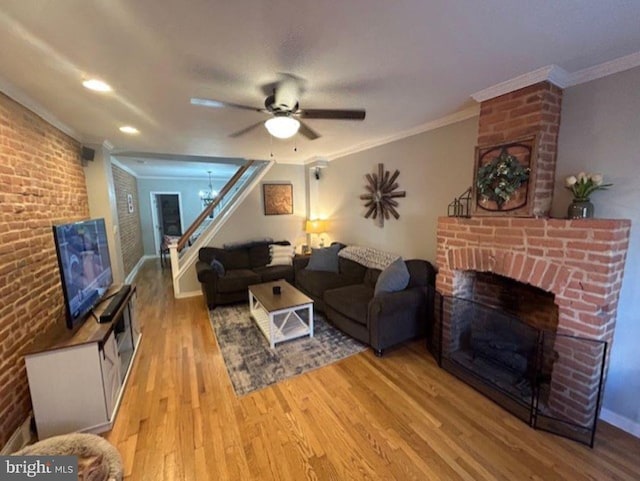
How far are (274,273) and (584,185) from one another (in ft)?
12.1

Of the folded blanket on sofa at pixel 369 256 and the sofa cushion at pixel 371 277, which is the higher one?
the folded blanket on sofa at pixel 369 256

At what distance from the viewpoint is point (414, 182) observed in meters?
3.33

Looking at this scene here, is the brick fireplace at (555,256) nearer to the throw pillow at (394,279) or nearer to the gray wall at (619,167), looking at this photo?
the gray wall at (619,167)

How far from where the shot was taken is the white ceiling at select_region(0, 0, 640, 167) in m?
1.25

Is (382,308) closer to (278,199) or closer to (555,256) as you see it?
(555,256)

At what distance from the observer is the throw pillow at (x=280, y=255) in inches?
187

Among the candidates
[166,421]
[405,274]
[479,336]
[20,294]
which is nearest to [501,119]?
[405,274]

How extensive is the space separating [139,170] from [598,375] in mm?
8371

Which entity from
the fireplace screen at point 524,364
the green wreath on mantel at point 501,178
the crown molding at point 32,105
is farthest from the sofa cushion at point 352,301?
the crown molding at point 32,105

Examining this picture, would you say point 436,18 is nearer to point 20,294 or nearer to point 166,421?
point 166,421

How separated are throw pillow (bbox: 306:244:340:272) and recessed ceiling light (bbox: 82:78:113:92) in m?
3.09

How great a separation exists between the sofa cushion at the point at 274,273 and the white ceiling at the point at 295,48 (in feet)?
8.28

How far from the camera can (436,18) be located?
4.31 ft

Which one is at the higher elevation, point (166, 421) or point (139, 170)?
point (139, 170)
